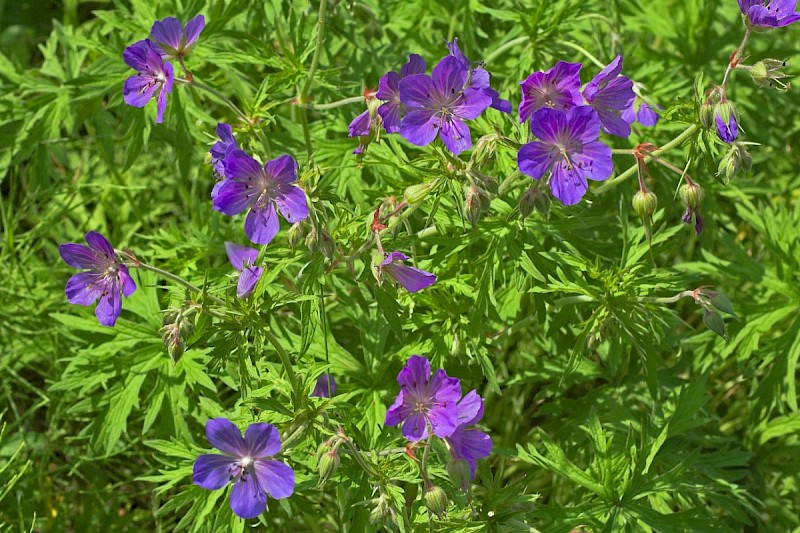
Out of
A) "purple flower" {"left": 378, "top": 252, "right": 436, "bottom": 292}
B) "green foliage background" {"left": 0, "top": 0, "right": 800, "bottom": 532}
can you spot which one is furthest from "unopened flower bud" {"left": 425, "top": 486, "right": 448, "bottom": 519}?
"purple flower" {"left": 378, "top": 252, "right": 436, "bottom": 292}

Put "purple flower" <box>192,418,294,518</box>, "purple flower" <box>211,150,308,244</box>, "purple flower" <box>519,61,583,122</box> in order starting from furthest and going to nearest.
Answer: "purple flower" <box>519,61,583,122</box> < "purple flower" <box>211,150,308,244</box> < "purple flower" <box>192,418,294,518</box>

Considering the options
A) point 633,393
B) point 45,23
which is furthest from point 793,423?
point 45,23

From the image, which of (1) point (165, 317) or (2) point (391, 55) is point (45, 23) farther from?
(1) point (165, 317)

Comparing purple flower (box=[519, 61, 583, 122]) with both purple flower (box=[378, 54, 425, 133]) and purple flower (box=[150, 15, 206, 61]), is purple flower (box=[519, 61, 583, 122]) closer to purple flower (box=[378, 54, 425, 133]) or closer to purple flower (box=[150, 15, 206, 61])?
purple flower (box=[378, 54, 425, 133])

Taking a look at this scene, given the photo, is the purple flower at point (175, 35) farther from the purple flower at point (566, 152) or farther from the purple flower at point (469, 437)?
the purple flower at point (469, 437)

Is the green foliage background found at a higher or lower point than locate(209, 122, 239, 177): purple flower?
lower

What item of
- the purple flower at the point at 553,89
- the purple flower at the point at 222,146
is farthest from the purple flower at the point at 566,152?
the purple flower at the point at 222,146
